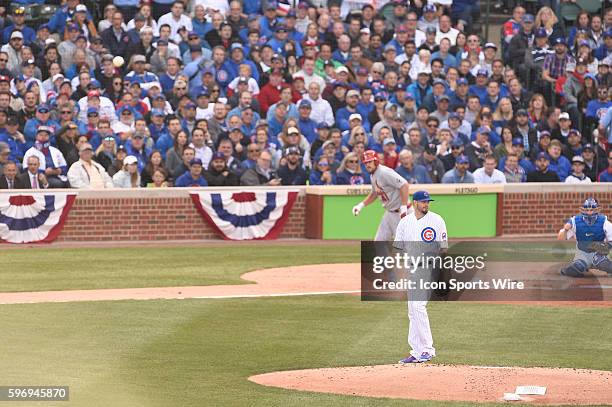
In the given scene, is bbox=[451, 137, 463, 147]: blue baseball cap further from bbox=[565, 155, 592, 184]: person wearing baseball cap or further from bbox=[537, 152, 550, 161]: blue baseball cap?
bbox=[565, 155, 592, 184]: person wearing baseball cap

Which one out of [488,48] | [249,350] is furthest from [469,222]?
[249,350]

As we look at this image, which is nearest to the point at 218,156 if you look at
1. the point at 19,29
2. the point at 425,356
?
the point at 19,29

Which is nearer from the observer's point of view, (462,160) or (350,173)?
(350,173)

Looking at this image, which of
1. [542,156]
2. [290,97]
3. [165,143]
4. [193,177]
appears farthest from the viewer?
[542,156]

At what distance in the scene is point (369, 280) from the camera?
18438mm

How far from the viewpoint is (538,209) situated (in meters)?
23.8

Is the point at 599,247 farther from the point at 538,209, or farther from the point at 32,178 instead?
the point at 32,178

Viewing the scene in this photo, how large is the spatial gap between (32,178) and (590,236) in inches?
360

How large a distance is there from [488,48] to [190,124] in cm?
683

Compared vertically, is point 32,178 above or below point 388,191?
below

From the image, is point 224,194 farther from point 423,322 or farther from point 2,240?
point 423,322

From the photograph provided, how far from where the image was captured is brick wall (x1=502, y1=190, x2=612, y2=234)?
2369cm

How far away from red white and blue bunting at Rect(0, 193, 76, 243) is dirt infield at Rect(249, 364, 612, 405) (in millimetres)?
9629

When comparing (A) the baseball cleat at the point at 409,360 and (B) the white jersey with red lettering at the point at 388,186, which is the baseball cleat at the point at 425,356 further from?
Result: (B) the white jersey with red lettering at the point at 388,186
